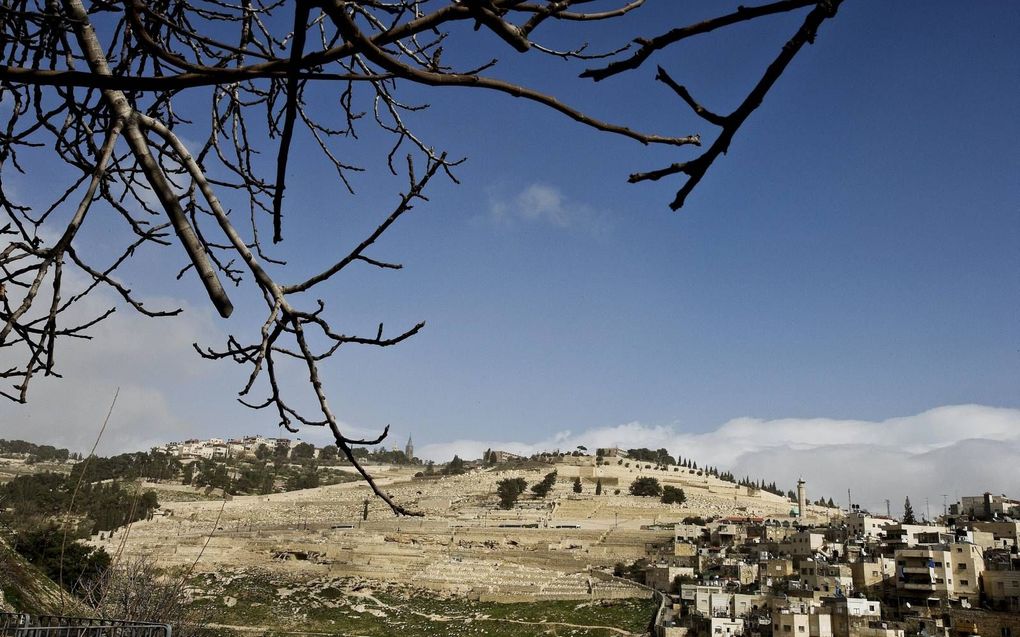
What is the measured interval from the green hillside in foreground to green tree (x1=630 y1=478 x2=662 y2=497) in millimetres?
62882

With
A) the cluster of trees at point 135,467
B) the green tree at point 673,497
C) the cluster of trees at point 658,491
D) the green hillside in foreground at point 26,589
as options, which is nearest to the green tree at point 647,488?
the cluster of trees at point 658,491

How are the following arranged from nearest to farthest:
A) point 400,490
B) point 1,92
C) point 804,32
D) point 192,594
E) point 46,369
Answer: point 804,32
point 46,369
point 1,92
point 192,594
point 400,490

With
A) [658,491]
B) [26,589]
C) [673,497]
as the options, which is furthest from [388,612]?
[658,491]

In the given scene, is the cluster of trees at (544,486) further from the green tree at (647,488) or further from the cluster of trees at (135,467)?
the cluster of trees at (135,467)

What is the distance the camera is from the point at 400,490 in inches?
3233

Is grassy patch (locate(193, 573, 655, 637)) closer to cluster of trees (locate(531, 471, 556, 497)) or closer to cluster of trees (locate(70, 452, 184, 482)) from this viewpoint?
cluster of trees (locate(531, 471, 556, 497))

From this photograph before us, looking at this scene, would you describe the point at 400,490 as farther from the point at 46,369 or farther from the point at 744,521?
the point at 46,369

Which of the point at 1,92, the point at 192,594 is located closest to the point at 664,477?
the point at 192,594

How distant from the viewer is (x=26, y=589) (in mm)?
13125

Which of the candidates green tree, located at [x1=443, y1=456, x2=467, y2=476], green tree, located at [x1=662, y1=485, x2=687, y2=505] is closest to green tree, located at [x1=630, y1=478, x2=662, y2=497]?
green tree, located at [x1=662, y1=485, x2=687, y2=505]

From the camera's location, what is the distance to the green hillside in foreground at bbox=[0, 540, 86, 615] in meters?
11.6

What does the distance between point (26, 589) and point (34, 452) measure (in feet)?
456

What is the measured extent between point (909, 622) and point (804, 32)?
110ft

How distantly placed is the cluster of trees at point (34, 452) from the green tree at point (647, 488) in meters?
91.5
